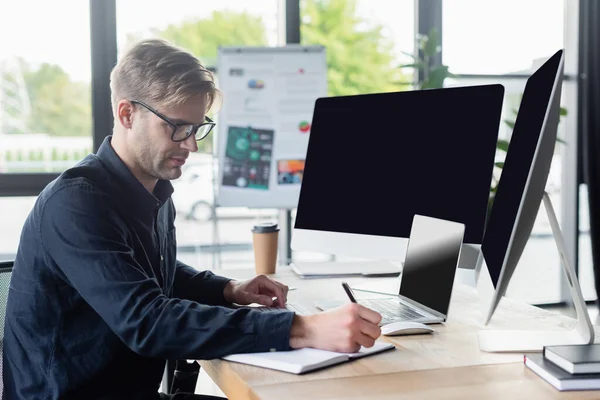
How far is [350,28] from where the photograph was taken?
157 inches

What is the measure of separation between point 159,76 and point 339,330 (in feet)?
2.16

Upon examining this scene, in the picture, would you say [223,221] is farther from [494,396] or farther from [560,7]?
[494,396]

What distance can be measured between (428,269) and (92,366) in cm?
72

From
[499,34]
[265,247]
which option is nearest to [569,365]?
[265,247]

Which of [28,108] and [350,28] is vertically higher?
[350,28]

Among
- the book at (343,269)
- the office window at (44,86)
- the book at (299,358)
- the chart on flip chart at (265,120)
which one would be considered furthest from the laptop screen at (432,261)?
the office window at (44,86)

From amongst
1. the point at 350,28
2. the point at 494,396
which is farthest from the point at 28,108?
the point at 494,396

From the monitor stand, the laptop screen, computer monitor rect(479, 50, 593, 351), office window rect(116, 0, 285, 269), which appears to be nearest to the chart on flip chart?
office window rect(116, 0, 285, 269)

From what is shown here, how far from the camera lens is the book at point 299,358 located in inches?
41.3

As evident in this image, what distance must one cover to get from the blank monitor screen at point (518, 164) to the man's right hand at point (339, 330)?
0.23 meters

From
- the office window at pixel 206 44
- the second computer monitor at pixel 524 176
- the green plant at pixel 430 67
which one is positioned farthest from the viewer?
the office window at pixel 206 44

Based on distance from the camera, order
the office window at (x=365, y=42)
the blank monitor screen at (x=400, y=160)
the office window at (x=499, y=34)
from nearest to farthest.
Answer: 1. the blank monitor screen at (x=400, y=160)
2. the office window at (x=365, y=42)
3. the office window at (x=499, y=34)

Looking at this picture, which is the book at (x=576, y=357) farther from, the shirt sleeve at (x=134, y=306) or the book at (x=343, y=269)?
the book at (x=343, y=269)

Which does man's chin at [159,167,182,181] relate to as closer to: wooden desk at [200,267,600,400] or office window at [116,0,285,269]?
wooden desk at [200,267,600,400]
